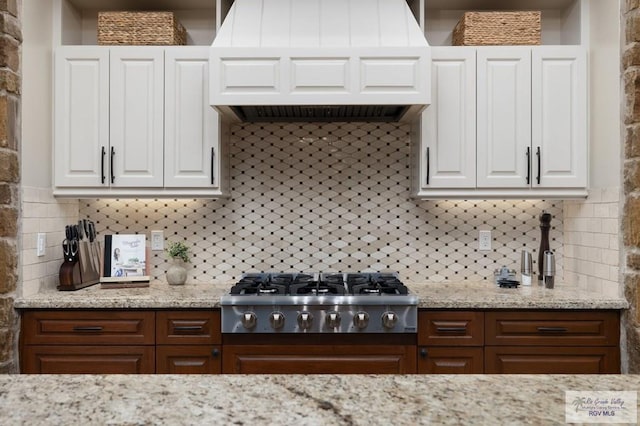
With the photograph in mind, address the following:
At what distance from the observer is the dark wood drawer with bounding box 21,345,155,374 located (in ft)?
8.27

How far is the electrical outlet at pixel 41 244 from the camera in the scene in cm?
270

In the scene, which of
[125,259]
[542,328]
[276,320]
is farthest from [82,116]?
[542,328]

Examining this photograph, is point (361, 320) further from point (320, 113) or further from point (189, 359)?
point (320, 113)

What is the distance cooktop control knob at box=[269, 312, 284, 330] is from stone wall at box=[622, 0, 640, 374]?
180cm

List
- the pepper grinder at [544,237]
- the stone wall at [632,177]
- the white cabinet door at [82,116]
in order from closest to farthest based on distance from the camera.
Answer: the stone wall at [632,177] → the white cabinet door at [82,116] → the pepper grinder at [544,237]

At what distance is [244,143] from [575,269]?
2.28m

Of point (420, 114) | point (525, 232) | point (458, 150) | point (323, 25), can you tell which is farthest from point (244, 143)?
point (525, 232)

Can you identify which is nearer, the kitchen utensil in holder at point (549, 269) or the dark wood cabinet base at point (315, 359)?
the dark wood cabinet base at point (315, 359)

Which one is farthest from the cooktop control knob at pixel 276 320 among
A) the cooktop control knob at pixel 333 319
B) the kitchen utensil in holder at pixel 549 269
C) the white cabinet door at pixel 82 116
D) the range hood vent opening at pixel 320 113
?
the kitchen utensil in holder at pixel 549 269

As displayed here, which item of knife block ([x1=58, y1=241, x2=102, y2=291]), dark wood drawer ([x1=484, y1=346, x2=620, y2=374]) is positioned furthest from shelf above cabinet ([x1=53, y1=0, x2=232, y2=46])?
dark wood drawer ([x1=484, y1=346, x2=620, y2=374])

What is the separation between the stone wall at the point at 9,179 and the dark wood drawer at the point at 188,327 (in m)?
0.77

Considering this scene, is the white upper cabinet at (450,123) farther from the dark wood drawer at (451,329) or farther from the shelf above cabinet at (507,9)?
the dark wood drawer at (451,329)

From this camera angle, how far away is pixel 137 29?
112 inches

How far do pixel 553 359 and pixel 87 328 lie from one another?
2.47 metres
